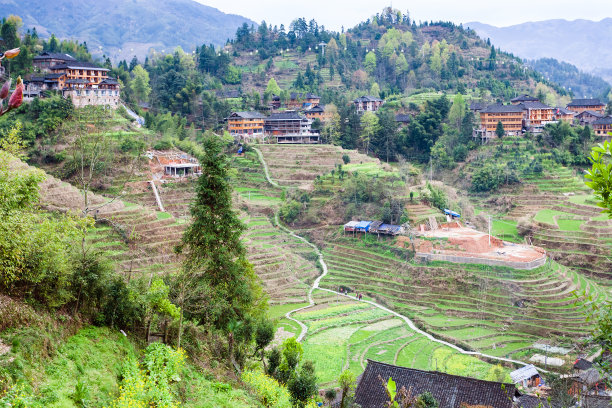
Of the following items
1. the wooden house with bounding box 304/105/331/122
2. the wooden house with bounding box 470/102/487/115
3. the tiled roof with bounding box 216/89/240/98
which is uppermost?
the tiled roof with bounding box 216/89/240/98

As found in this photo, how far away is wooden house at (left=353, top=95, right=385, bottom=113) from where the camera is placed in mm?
66312

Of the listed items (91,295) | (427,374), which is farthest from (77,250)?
(427,374)

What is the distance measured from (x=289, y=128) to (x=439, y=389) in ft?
143

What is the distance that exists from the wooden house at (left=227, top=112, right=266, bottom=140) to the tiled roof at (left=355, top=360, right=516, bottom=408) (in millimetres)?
40907

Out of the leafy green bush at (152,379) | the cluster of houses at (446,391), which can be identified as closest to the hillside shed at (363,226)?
the cluster of houses at (446,391)

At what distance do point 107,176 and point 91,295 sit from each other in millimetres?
25083

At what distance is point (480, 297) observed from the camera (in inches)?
1227

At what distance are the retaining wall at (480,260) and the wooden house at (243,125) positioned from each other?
89.1 feet

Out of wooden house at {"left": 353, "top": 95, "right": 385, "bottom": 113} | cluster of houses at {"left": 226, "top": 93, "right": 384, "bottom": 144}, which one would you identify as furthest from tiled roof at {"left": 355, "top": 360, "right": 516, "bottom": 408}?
wooden house at {"left": 353, "top": 95, "right": 385, "bottom": 113}

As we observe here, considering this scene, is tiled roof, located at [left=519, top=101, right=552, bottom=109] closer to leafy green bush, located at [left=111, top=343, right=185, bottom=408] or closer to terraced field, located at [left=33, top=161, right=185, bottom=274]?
terraced field, located at [left=33, top=161, right=185, bottom=274]

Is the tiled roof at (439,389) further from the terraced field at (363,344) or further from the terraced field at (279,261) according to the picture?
the terraced field at (279,261)

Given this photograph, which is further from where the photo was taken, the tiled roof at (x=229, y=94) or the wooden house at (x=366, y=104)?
the tiled roof at (x=229, y=94)

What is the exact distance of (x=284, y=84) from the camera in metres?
77.6

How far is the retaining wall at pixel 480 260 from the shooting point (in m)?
31.7
